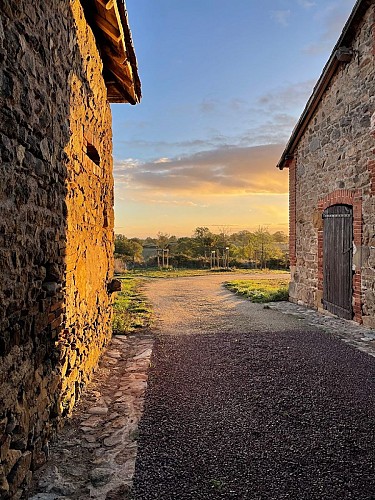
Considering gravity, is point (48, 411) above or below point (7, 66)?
below

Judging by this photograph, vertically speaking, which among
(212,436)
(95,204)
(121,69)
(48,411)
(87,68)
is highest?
(121,69)

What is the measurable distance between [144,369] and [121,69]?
411 centimetres

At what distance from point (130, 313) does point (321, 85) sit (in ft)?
22.3

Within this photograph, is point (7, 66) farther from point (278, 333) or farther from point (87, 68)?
point (278, 333)

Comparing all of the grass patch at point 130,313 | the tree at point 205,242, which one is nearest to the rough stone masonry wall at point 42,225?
the grass patch at point 130,313

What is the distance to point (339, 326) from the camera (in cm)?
790

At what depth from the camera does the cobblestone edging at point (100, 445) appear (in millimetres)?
2627

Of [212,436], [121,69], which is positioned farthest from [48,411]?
[121,69]

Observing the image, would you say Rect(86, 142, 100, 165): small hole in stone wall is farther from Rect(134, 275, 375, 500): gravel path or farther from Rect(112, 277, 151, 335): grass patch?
Rect(112, 277, 151, 335): grass patch

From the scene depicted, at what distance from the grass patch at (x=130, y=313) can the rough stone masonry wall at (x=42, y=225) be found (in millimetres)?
2528

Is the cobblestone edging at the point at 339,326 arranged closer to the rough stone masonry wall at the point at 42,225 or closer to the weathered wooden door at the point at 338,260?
the weathered wooden door at the point at 338,260

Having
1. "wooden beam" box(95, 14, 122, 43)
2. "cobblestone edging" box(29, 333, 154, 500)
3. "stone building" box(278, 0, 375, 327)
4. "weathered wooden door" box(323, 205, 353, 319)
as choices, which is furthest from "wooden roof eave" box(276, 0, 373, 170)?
"cobblestone edging" box(29, 333, 154, 500)

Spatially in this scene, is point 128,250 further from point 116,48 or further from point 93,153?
point 116,48

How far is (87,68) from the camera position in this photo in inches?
179
